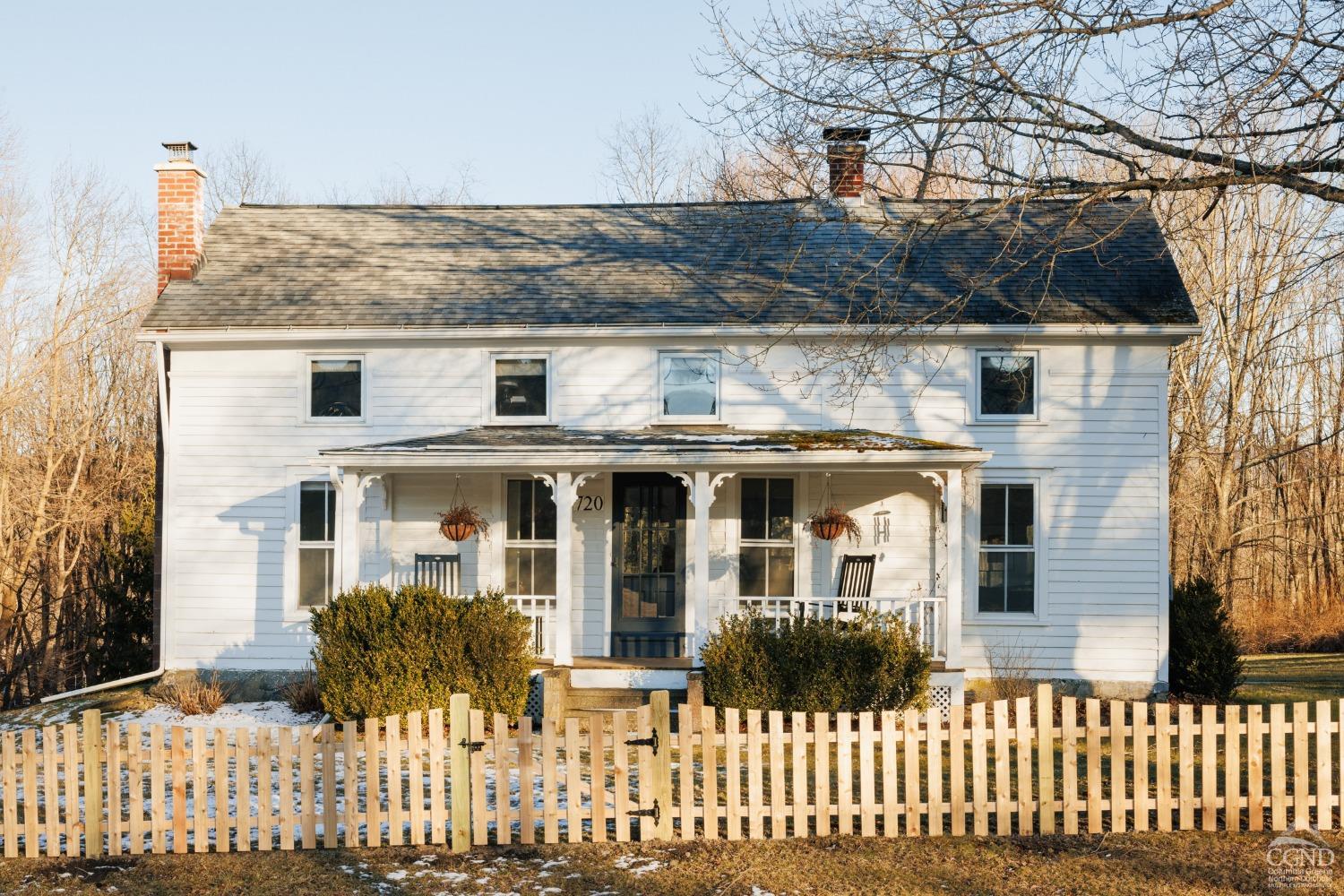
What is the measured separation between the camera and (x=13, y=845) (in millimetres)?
7773

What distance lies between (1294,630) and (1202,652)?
40.0 feet

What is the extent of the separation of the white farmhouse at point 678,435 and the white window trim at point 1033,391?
0.03 m

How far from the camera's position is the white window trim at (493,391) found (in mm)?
15320

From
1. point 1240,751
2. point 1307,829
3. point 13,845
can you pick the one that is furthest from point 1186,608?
point 13,845

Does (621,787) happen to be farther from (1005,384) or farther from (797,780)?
(1005,384)

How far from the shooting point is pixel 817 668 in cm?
1194

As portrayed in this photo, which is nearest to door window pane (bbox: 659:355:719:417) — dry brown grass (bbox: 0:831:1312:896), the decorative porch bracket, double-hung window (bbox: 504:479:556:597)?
the decorative porch bracket

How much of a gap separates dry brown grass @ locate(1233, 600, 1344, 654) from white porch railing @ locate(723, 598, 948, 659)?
40.3 feet

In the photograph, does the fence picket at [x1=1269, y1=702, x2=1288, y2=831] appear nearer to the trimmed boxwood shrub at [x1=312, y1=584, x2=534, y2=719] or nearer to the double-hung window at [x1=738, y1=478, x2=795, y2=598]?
the trimmed boxwood shrub at [x1=312, y1=584, x2=534, y2=719]

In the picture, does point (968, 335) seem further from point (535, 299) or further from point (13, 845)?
point (13, 845)

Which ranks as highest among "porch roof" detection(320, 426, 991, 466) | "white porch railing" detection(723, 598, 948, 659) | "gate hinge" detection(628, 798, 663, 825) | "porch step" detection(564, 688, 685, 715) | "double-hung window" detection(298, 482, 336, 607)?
"porch roof" detection(320, 426, 991, 466)

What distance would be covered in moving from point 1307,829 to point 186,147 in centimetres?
1530

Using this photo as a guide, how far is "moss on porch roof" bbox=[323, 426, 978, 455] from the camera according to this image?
43.5 ft

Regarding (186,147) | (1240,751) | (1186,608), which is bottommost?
(1240,751)
